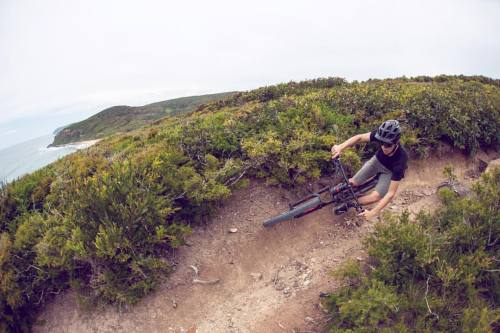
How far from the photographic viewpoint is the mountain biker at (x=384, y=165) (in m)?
5.30

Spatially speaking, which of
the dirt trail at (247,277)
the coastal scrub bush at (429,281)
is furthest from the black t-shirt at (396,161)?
the dirt trail at (247,277)

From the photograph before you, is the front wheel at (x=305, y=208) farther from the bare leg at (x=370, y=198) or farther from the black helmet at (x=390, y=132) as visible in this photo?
the black helmet at (x=390, y=132)

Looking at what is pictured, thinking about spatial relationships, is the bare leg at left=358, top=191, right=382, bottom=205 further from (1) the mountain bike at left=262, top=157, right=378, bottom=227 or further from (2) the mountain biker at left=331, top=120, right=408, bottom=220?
(1) the mountain bike at left=262, top=157, right=378, bottom=227

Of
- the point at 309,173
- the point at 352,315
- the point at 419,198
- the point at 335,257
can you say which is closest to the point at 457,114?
the point at 419,198

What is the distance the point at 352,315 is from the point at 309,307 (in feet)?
3.67

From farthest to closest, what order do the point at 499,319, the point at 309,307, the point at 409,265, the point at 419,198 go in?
1. the point at 419,198
2. the point at 309,307
3. the point at 409,265
4. the point at 499,319

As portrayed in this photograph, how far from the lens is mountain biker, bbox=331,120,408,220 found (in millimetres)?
5301

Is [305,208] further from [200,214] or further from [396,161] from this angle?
[200,214]

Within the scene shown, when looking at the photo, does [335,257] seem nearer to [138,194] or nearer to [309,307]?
[309,307]

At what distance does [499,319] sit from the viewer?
14.5 feet

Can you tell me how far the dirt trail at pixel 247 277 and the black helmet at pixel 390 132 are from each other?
2568 mm

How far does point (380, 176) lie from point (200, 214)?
152 inches

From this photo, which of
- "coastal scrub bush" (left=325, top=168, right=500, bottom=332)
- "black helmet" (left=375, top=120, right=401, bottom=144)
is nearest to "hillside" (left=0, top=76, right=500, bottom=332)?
"coastal scrub bush" (left=325, top=168, right=500, bottom=332)

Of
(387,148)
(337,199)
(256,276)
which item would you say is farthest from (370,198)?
(256,276)
